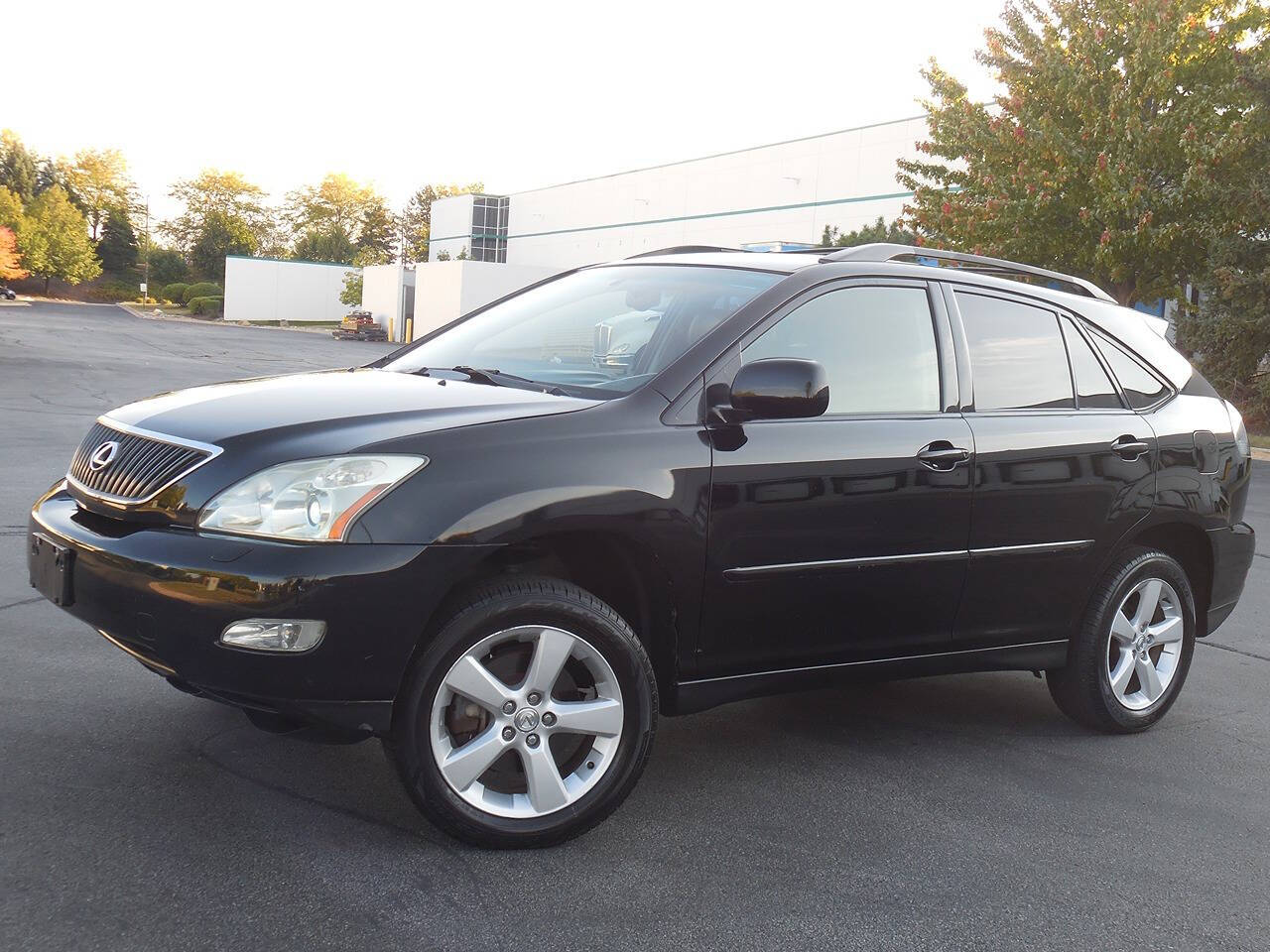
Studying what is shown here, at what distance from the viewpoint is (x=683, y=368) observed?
3701 millimetres

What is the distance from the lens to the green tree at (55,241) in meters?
87.3

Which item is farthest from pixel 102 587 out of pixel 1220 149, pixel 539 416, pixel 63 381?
pixel 1220 149

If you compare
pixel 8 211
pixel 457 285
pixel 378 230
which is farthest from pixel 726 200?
pixel 378 230

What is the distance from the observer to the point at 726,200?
59.0 meters

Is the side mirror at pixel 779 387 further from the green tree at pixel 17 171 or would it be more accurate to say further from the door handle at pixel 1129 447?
the green tree at pixel 17 171

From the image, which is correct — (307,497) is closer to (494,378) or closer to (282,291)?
(494,378)

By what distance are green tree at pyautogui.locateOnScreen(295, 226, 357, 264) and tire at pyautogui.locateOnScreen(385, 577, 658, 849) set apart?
107127 millimetres

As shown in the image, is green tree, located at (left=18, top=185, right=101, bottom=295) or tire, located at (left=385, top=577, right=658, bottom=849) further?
green tree, located at (left=18, top=185, right=101, bottom=295)

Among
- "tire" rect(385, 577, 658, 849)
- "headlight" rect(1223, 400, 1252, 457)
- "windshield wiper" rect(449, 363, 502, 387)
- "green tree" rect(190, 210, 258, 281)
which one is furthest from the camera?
"green tree" rect(190, 210, 258, 281)

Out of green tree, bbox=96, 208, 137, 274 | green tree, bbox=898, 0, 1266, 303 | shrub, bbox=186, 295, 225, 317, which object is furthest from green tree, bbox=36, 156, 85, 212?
green tree, bbox=898, 0, 1266, 303

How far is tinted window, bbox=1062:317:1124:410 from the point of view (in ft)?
15.4

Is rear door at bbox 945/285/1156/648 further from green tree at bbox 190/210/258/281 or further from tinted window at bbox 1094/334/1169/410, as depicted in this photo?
green tree at bbox 190/210/258/281

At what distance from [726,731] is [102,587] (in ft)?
7.49

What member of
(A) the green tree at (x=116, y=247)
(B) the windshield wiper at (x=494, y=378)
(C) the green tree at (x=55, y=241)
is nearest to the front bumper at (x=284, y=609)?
(B) the windshield wiper at (x=494, y=378)
